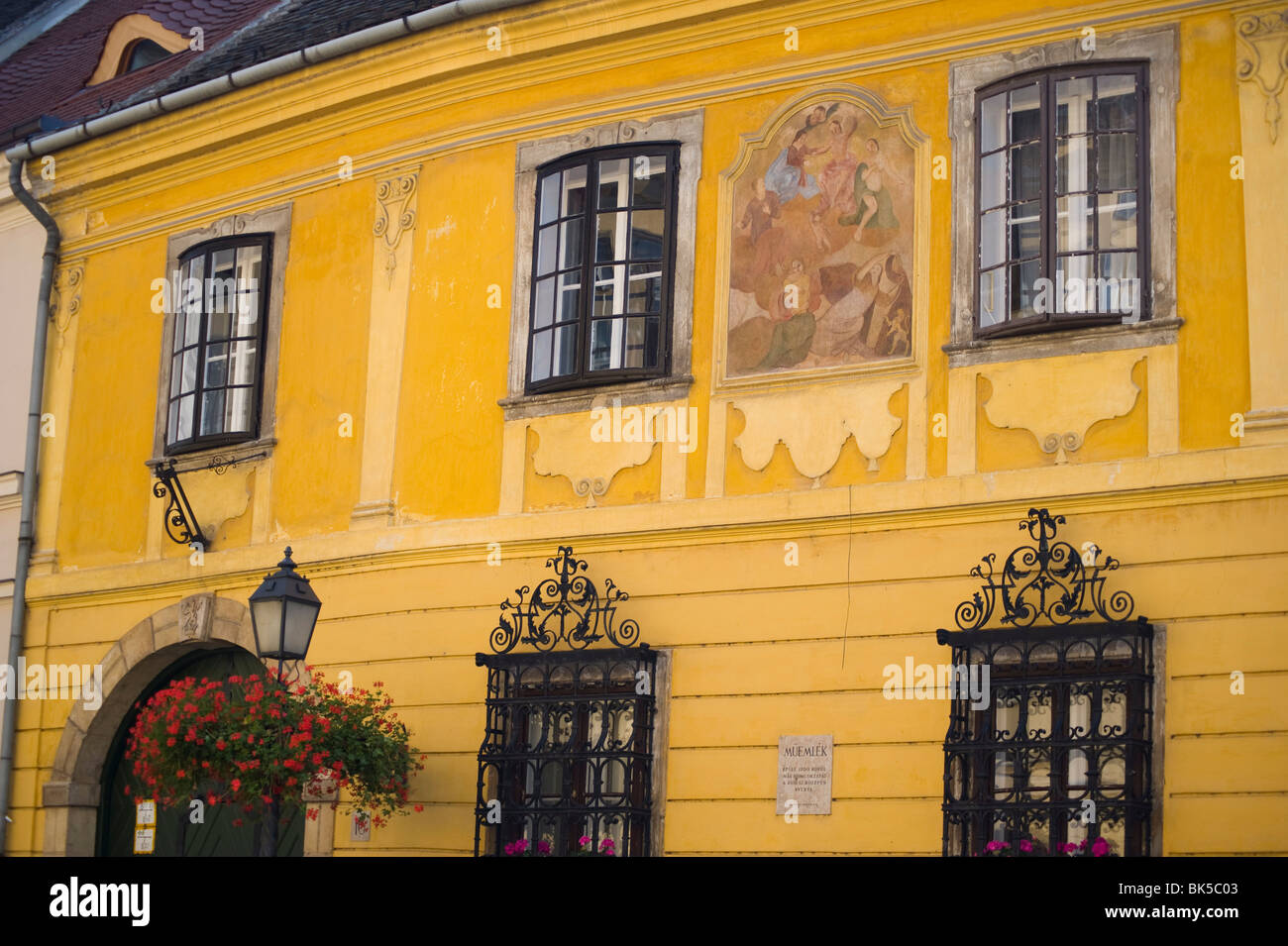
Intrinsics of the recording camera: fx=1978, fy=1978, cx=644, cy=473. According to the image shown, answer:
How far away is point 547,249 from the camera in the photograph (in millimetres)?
12789

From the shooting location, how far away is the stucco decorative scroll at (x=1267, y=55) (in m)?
10.3

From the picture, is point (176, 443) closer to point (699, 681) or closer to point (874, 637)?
point (699, 681)

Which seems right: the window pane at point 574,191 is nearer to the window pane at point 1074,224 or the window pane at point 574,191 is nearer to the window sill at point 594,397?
the window sill at point 594,397

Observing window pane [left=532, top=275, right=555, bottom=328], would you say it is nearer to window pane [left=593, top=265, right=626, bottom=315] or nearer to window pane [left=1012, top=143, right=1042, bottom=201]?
window pane [left=593, top=265, right=626, bottom=315]

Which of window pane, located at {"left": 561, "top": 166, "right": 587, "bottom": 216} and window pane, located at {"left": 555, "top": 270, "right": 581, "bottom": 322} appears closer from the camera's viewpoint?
window pane, located at {"left": 555, "top": 270, "right": 581, "bottom": 322}

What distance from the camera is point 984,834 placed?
10242 mm

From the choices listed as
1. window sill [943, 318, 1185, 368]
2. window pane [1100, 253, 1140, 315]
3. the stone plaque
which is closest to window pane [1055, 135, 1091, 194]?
window pane [1100, 253, 1140, 315]

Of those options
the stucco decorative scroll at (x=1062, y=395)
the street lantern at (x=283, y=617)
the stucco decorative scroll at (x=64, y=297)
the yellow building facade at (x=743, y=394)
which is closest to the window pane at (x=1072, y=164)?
the yellow building facade at (x=743, y=394)

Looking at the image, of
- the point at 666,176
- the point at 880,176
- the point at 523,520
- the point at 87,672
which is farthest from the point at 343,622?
the point at 880,176

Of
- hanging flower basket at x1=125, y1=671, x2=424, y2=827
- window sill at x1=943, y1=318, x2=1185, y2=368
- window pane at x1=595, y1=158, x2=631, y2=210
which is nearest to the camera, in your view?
window sill at x1=943, y1=318, x2=1185, y2=368

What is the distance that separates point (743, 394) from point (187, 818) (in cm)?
557

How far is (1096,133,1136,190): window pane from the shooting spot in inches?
422

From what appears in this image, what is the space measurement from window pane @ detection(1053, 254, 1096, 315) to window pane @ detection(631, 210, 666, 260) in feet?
8.88

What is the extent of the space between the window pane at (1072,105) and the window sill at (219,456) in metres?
5.96
